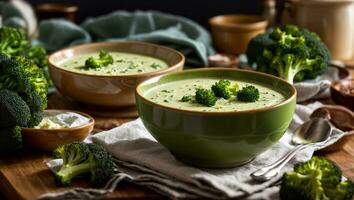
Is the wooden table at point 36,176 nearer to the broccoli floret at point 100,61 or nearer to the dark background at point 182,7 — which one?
the broccoli floret at point 100,61

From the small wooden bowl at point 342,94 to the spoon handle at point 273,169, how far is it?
0.45m

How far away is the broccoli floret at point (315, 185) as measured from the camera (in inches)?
62.6

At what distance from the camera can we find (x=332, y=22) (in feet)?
8.90

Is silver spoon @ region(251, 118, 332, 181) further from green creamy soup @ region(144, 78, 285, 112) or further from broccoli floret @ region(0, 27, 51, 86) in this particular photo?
broccoli floret @ region(0, 27, 51, 86)

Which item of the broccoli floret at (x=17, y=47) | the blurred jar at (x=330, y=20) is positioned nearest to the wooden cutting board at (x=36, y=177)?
the broccoli floret at (x=17, y=47)

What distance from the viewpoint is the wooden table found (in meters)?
1.69

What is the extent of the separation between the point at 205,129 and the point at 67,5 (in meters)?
1.66

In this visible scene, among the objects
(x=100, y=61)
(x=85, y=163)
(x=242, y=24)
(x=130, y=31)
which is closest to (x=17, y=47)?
(x=100, y=61)

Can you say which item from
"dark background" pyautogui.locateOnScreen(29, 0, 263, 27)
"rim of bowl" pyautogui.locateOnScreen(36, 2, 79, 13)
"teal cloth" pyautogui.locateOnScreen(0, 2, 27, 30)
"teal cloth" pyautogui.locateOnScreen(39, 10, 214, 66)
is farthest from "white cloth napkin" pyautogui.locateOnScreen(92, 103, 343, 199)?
"dark background" pyautogui.locateOnScreen(29, 0, 263, 27)

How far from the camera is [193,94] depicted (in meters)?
1.82

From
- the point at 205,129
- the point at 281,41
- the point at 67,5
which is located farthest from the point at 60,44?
the point at 205,129

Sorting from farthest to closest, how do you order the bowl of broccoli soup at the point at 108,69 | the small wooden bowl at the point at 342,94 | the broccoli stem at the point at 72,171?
the small wooden bowl at the point at 342,94 → the bowl of broccoli soup at the point at 108,69 → the broccoli stem at the point at 72,171

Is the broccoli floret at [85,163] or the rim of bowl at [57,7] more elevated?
the rim of bowl at [57,7]

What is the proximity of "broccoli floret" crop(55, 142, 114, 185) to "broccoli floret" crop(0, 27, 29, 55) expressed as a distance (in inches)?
25.7
